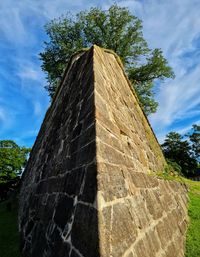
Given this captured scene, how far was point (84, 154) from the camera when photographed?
271 centimetres

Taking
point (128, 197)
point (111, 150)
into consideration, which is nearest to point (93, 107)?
point (111, 150)

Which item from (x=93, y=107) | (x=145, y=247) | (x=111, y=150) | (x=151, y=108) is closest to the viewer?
(x=145, y=247)

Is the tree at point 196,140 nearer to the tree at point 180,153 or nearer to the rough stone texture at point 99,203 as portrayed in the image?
the tree at point 180,153

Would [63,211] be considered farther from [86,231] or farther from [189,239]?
[189,239]

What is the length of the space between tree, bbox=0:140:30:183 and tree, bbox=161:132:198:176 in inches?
1023

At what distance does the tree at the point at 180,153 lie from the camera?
43.6m

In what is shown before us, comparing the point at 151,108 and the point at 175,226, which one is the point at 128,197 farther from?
the point at 151,108

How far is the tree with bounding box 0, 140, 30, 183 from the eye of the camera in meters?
38.2

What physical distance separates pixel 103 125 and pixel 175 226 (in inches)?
85.9

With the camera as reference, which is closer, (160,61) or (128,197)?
(128,197)

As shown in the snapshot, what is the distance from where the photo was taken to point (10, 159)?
39.6 m

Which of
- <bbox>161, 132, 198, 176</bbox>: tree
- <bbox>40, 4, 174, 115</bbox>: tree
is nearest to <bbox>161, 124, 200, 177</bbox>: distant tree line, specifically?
<bbox>161, 132, 198, 176</bbox>: tree

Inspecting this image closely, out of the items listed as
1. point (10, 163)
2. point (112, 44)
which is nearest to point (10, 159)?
point (10, 163)

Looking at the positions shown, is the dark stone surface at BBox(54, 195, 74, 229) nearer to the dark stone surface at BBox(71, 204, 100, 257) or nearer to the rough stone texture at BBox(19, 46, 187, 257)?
the rough stone texture at BBox(19, 46, 187, 257)
